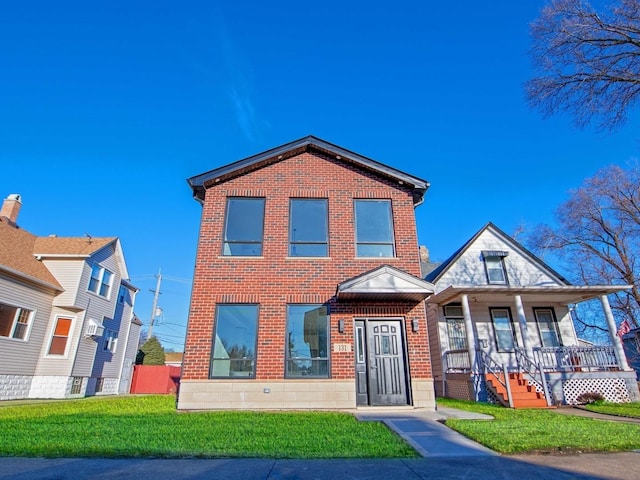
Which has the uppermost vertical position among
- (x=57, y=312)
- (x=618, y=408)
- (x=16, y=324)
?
(x=57, y=312)

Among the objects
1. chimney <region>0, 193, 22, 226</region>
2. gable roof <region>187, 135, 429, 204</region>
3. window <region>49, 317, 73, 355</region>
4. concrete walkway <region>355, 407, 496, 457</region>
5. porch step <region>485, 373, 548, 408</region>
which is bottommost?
concrete walkway <region>355, 407, 496, 457</region>

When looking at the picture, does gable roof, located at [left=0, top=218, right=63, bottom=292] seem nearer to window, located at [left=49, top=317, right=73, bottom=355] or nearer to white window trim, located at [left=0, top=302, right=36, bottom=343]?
white window trim, located at [left=0, top=302, right=36, bottom=343]

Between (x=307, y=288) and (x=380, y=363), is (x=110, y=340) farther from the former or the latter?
(x=380, y=363)

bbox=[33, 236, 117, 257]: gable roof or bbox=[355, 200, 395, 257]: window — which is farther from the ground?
bbox=[33, 236, 117, 257]: gable roof

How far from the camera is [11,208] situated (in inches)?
687

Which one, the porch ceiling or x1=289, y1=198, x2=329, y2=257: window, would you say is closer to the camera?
x1=289, y1=198, x2=329, y2=257: window

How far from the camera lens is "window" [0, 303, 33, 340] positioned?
13.9m

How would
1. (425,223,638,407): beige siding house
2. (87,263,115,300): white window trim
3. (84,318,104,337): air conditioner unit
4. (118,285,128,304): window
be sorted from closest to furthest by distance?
(425,223,638,407): beige siding house → (84,318,104,337): air conditioner unit → (87,263,115,300): white window trim → (118,285,128,304): window

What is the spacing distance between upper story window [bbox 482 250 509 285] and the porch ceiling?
1566mm

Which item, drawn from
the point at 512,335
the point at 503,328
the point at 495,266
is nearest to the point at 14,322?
the point at 503,328

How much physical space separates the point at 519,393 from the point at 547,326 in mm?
5162

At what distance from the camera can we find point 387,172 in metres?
10.3

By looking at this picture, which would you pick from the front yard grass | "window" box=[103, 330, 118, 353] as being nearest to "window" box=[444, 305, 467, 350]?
the front yard grass

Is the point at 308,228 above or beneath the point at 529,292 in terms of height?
above
